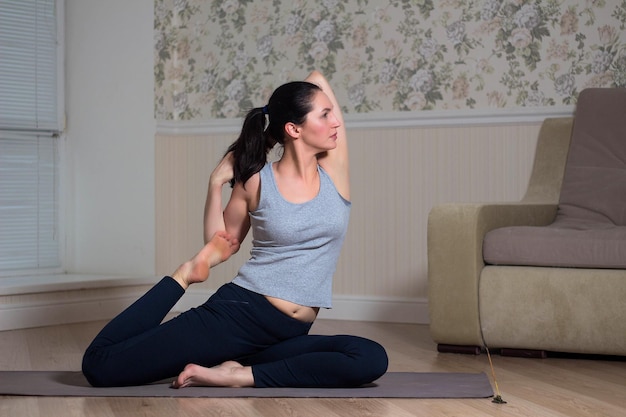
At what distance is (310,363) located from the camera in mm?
2602

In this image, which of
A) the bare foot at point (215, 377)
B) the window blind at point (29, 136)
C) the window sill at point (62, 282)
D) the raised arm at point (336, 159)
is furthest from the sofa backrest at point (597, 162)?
the window blind at point (29, 136)

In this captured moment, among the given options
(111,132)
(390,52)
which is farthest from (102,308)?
(390,52)

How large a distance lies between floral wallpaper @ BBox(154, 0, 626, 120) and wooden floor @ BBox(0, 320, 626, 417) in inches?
50.0

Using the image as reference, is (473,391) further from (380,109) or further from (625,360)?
(380,109)

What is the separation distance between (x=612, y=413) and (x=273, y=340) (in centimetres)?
92

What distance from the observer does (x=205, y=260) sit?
264 centimetres

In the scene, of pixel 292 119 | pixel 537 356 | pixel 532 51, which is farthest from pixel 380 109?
pixel 292 119

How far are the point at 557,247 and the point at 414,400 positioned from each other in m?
1.07

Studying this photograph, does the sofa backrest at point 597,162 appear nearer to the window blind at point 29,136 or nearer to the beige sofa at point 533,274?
the beige sofa at point 533,274

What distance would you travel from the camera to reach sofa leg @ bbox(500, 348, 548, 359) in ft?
11.1

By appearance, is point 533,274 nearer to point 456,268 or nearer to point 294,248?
point 456,268

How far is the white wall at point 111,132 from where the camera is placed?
4867 mm

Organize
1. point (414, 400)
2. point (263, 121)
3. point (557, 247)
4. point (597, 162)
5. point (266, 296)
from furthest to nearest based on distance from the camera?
point (597, 162)
point (557, 247)
point (263, 121)
point (266, 296)
point (414, 400)

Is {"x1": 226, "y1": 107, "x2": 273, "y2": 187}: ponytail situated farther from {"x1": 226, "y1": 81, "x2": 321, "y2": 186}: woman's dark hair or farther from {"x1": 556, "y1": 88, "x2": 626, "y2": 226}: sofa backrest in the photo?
{"x1": 556, "y1": 88, "x2": 626, "y2": 226}: sofa backrest
